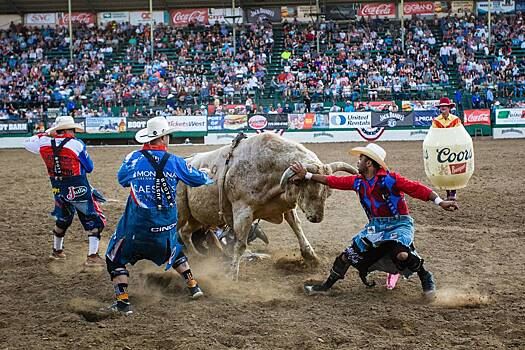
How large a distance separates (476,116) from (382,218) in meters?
22.7

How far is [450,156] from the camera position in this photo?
784 centimetres

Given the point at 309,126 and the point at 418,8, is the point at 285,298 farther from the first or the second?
the point at 418,8

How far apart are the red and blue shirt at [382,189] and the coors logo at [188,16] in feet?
119

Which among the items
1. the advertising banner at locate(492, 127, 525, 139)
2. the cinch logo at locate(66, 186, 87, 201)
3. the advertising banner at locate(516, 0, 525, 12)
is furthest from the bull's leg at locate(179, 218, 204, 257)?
the advertising banner at locate(516, 0, 525, 12)

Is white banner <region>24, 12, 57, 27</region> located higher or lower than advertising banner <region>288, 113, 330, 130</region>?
higher

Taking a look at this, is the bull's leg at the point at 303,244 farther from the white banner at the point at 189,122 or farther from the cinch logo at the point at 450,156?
the white banner at the point at 189,122

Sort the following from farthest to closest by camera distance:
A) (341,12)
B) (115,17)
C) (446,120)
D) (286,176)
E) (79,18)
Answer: (79,18), (115,17), (341,12), (446,120), (286,176)

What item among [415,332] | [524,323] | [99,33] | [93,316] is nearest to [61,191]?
[93,316]

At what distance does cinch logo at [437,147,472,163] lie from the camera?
783 cm

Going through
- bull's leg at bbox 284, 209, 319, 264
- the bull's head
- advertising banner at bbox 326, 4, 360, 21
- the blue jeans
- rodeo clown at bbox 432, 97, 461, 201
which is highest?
advertising banner at bbox 326, 4, 360, 21

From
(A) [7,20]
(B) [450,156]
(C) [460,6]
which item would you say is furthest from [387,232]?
(A) [7,20]

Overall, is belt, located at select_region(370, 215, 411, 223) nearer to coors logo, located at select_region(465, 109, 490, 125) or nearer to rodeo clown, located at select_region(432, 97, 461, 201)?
rodeo clown, located at select_region(432, 97, 461, 201)

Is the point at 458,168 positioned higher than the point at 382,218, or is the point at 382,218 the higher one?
the point at 458,168

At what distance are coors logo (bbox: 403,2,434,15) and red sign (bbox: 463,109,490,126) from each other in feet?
50.0
